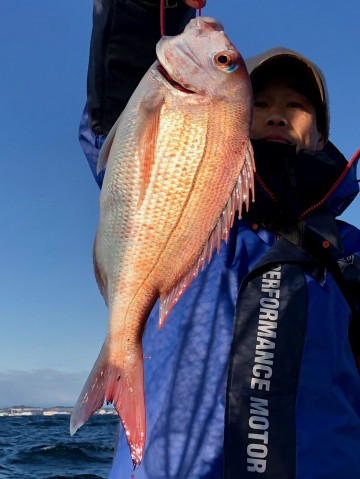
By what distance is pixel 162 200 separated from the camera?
1.65m

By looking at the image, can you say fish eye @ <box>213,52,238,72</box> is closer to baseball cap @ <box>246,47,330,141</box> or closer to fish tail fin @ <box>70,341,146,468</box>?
fish tail fin @ <box>70,341,146,468</box>

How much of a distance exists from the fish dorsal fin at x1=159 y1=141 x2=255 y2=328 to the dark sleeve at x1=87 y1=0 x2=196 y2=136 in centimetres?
110

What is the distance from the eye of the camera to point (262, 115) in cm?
283

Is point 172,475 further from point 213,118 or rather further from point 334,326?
point 213,118

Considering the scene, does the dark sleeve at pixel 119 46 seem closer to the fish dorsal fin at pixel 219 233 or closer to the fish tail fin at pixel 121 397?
the fish dorsal fin at pixel 219 233

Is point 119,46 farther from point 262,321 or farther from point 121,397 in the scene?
point 121,397

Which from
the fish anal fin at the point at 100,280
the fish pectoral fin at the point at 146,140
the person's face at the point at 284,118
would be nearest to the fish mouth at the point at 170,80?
the fish pectoral fin at the point at 146,140

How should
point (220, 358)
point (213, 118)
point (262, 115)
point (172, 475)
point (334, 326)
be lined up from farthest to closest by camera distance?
point (262, 115)
point (334, 326)
point (220, 358)
point (172, 475)
point (213, 118)

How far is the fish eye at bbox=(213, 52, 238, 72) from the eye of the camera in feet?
5.91

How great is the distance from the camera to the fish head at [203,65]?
176 centimetres

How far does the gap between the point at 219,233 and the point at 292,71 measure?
160cm

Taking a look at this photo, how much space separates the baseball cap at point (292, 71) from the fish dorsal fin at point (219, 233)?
1329 mm

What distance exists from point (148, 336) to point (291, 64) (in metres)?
1.54

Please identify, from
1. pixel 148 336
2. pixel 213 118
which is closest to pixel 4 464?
pixel 148 336
